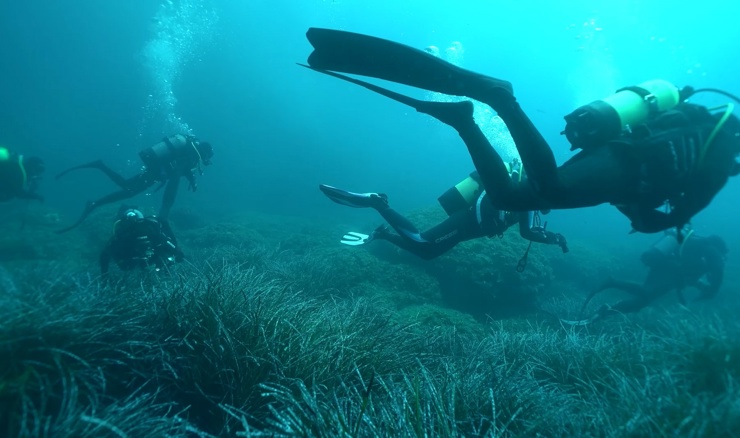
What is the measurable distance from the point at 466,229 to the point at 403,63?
340 cm

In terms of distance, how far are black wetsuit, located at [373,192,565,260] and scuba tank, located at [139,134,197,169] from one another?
7656 mm

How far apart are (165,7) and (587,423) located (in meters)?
93.8

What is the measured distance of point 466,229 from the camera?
563 centimetres

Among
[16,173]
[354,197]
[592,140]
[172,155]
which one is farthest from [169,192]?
[592,140]

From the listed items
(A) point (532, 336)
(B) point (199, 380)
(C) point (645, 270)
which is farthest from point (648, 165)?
(C) point (645, 270)

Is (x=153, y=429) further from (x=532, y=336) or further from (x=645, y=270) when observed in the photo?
(x=645, y=270)

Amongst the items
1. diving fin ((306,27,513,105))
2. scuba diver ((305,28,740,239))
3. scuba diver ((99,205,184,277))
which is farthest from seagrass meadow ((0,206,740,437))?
diving fin ((306,27,513,105))

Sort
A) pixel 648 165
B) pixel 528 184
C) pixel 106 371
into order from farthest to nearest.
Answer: pixel 528 184 < pixel 648 165 < pixel 106 371

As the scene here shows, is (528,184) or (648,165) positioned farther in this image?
(528,184)

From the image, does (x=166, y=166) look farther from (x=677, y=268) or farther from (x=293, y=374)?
(x=677, y=268)

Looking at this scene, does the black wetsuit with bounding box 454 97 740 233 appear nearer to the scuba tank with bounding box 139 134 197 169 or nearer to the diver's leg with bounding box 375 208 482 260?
the diver's leg with bounding box 375 208 482 260

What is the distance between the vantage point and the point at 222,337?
2.91 m

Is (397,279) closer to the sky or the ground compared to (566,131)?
closer to the ground

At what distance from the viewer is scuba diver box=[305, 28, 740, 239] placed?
9.10 ft
